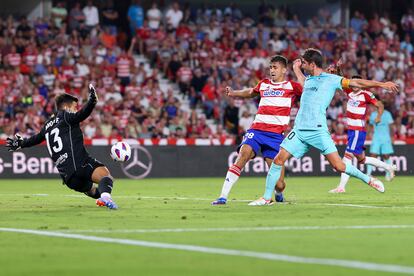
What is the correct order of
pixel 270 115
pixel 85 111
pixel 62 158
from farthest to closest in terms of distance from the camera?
pixel 270 115, pixel 62 158, pixel 85 111

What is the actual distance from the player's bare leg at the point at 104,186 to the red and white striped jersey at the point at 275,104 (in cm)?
257

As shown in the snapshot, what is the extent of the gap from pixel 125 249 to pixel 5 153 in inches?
781

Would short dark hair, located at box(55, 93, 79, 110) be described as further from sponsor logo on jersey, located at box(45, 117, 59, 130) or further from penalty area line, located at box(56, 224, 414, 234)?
penalty area line, located at box(56, 224, 414, 234)

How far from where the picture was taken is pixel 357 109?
2234 centimetres

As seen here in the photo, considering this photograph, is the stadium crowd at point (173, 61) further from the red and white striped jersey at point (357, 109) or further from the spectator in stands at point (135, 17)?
the red and white striped jersey at point (357, 109)

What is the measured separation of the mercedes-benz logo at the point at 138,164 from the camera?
98.3 feet

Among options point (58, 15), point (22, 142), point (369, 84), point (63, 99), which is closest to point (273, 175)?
point (369, 84)

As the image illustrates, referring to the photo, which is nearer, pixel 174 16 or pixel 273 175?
pixel 273 175

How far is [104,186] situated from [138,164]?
1516 cm

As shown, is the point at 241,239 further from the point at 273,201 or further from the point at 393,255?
the point at 273,201

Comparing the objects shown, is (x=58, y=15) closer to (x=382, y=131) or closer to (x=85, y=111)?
(x=382, y=131)

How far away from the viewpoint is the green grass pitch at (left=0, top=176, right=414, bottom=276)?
27.8 ft

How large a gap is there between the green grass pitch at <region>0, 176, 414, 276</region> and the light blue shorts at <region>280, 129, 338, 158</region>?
847 millimetres

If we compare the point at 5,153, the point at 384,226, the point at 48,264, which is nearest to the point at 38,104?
the point at 5,153
